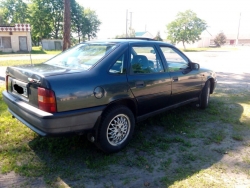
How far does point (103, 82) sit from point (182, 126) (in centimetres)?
216

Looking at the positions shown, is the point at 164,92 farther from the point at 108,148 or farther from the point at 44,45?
the point at 44,45

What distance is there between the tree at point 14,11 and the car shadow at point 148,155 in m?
56.0

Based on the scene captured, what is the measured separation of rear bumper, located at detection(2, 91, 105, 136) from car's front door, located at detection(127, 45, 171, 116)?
0.76 metres

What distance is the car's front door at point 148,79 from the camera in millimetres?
3432

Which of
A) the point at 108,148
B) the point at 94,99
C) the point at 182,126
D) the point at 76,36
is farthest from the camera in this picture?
the point at 76,36

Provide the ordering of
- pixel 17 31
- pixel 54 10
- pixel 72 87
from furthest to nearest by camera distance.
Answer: pixel 54 10, pixel 17 31, pixel 72 87

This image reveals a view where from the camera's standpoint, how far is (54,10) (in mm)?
48031

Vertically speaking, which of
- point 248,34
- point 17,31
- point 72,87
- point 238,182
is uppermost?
point 248,34

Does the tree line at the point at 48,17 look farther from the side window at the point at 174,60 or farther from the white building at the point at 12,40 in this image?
the side window at the point at 174,60

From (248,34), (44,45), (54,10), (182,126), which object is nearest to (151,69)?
(182,126)

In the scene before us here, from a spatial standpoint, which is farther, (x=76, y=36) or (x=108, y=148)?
(x=76, y=36)

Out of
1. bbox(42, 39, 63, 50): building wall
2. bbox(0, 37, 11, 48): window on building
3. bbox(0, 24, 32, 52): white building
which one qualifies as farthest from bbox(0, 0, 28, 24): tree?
bbox(0, 37, 11, 48): window on building

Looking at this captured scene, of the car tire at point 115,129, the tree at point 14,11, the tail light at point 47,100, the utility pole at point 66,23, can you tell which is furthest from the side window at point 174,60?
the tree at point 14,11

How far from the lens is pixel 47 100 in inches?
102
